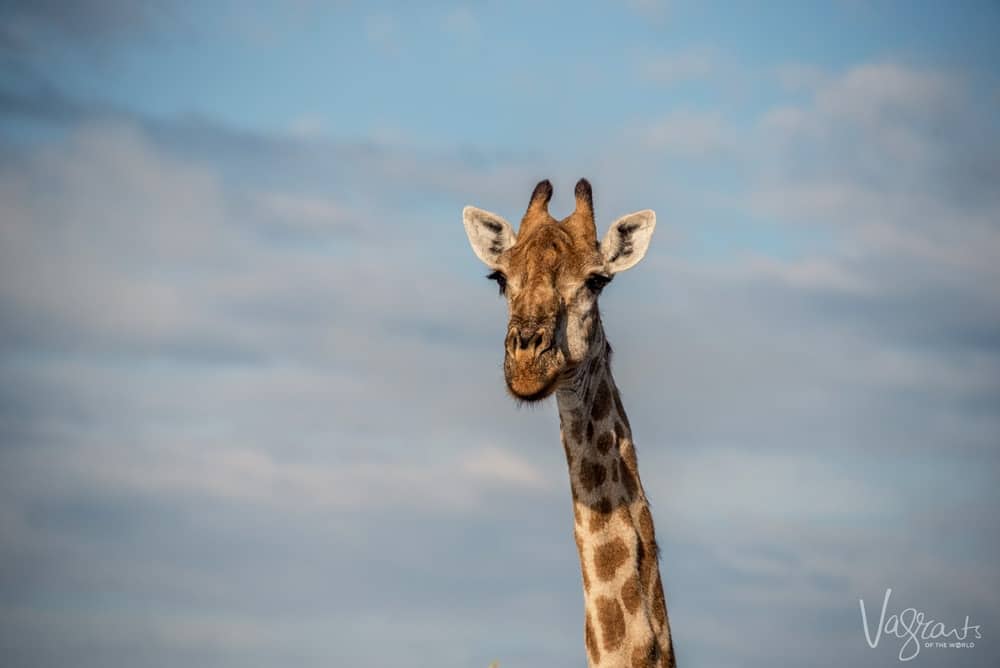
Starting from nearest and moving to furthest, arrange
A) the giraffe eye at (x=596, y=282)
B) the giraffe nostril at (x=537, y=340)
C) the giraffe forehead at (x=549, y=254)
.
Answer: the giraffe nostril at (x=537, y=340), the giraffe forehead at (x=549, y=254), the giraffe eye at (x=596, y=282)

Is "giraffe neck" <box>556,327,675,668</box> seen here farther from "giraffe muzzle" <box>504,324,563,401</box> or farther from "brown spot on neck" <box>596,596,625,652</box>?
"giraffe muzzle" <box>504,324,563,401</box>

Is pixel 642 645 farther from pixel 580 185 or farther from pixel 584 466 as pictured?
pixel 580 185

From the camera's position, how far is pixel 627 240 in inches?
732

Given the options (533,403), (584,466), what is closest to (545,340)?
(533,403)

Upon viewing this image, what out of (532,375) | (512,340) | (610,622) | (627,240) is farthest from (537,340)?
(610,622)

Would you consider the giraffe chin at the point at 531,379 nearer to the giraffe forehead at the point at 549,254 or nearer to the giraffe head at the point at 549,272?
the giraffe head at the point at 549,272

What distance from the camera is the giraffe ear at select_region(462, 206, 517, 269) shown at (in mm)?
19016

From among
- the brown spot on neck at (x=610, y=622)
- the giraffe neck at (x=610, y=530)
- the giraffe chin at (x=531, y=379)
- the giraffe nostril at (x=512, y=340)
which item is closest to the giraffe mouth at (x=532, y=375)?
the giraffe chin at (x=531, y=379)

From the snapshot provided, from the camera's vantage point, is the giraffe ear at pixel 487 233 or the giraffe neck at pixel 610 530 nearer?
the giraffe neck at pixel 610 530

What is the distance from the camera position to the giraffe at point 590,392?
53.6 feet

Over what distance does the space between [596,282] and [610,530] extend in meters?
3.59

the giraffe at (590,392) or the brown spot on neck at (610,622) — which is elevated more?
the giraffe at (590,392)

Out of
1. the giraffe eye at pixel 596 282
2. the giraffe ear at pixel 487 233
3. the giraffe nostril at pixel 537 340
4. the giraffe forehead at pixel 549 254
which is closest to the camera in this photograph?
the giraffe nostril at pixel 537 340

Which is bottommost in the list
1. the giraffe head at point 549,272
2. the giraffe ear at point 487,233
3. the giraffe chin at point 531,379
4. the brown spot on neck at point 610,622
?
the brown spot on neck at point 610,622
